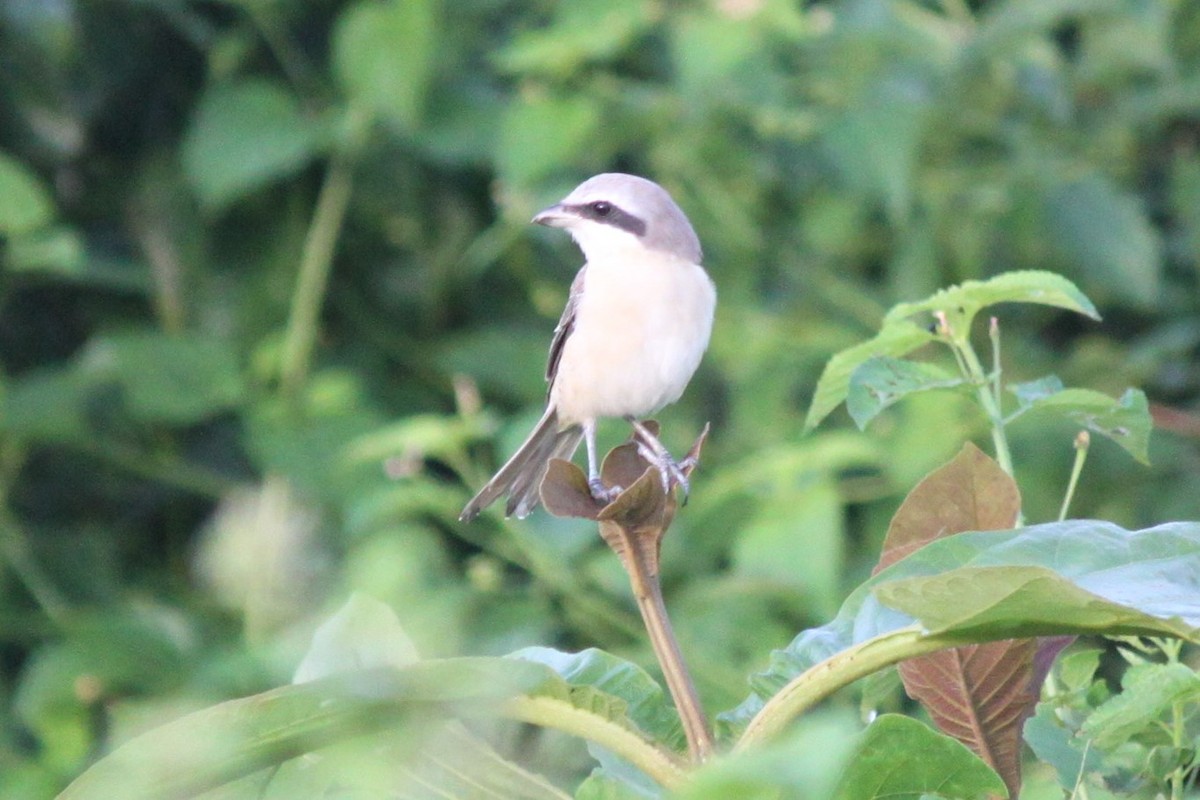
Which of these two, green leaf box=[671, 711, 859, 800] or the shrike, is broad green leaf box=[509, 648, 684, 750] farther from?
the shrike

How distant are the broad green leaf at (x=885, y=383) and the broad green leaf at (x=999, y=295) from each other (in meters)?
0.06

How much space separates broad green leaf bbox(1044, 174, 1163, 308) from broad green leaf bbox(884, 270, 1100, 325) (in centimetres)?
384

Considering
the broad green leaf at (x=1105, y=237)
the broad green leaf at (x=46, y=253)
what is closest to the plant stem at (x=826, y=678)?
the broad green leaf at (x=46, y=253)

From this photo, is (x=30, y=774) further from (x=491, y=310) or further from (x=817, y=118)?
(x=817, y=118)

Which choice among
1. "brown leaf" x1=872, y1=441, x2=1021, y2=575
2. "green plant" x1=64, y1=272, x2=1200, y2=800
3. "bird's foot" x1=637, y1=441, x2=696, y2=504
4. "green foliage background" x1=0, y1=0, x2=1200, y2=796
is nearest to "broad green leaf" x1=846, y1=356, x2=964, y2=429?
"green plant" x1=64, y1=272, x2=1200, y2=800

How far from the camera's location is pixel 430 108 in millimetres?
5266

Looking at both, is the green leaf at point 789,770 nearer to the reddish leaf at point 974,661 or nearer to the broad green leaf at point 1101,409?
the reddish leaf at point 974,661

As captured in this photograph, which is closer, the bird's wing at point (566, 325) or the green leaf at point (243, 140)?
the bird's wing at point (566, 325)

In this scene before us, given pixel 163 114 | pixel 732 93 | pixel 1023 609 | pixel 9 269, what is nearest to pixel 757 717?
pixel 1023 609

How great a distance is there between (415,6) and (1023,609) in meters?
4.16

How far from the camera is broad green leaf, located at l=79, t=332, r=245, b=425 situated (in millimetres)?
5012

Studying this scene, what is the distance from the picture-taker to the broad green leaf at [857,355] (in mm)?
1626

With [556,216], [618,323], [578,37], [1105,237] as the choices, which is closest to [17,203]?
[578,37]

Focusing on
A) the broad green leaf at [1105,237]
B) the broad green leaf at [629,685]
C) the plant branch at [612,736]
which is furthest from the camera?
the broad green leaf at [1105,237]
